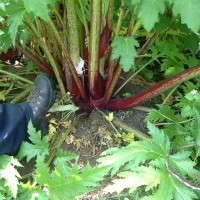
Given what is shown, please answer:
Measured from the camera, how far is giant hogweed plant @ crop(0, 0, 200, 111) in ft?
6.33

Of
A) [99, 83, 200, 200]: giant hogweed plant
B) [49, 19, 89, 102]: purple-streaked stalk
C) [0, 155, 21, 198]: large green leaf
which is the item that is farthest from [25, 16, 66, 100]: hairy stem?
[99, 83, 200, 200]: giant hogweed plant

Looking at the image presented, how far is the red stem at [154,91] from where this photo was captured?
1.83 m

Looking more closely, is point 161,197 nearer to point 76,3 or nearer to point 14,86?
point 76,3

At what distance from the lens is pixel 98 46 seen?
6.70 ft

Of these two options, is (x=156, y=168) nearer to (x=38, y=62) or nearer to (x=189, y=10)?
(x=189, y=10)

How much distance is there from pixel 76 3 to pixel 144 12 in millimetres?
669

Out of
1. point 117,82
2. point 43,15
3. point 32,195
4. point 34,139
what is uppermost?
point 43,15

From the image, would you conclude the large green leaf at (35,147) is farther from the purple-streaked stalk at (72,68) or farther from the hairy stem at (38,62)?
the hairy stem at (38,62)

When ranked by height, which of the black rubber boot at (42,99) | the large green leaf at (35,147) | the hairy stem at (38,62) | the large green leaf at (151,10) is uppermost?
the large green leaf at (151,10)

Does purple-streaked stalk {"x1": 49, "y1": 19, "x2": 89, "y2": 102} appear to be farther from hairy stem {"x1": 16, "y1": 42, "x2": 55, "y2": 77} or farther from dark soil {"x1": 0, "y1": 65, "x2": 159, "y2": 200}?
hairy stem {"x1": 16, "y1": 42, "x2": 55, "y2": 77}

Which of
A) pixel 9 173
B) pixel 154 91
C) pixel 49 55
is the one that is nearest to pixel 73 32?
pixel 49 55

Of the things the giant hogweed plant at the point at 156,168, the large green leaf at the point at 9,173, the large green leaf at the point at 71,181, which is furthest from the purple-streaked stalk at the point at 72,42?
the large green leaf at the point at 71,181

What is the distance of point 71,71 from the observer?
219 centimetres

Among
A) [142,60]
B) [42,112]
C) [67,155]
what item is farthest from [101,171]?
[142,60]
